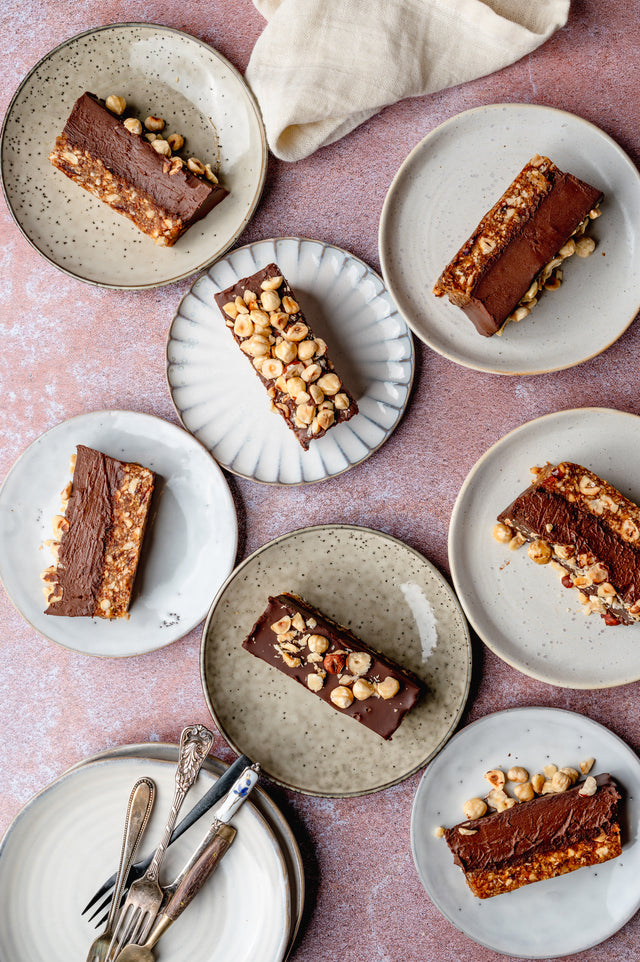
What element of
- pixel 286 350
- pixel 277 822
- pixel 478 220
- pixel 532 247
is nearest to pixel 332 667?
pixel 277 822

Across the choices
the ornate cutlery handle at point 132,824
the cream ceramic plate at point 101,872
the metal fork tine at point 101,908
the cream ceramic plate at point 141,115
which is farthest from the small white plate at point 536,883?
the cream ceramic plate at point 141,115

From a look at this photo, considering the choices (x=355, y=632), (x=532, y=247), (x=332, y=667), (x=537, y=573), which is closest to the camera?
(x=532, y=247)

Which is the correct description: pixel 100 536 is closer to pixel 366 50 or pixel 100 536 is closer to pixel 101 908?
pixel 101 908

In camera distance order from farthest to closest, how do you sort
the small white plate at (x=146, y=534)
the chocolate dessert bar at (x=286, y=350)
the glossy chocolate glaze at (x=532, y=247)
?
the small white plate at (x=146, y=534) < the chocolate dessert bar at (x=286, y=350) < the glossy chocolate glaze at (x=532, y=247)

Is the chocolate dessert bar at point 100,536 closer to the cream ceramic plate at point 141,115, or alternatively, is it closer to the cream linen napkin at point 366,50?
the cream ceramic plate at point 141,115

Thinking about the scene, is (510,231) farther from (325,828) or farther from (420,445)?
(325,828)

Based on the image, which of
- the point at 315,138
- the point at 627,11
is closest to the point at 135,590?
the point at 315,138
